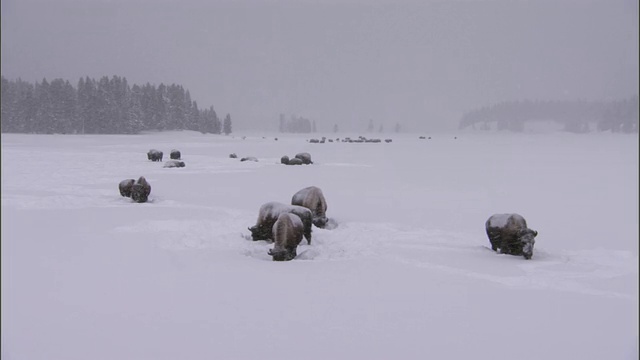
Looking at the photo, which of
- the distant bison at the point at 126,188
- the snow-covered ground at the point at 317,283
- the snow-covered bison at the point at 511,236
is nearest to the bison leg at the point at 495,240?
the snow-covered bison at the point at 511,236

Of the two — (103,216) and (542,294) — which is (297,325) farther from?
(103,216)

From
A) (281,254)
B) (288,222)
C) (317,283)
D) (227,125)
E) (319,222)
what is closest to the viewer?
(317,283)

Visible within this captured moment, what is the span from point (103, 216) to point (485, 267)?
11.5 meters

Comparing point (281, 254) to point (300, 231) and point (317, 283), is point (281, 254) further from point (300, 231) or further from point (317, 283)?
point (317, 283)

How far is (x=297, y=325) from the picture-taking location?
7.24m

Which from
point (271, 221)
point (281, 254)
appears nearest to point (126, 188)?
point (271, 221)

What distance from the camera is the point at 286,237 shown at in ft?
37.7

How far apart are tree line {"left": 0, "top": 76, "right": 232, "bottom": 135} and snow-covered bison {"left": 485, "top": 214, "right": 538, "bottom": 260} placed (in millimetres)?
100580

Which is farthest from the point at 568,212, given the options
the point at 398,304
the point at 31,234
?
the point at 31,234

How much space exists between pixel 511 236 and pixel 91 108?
108102 millimetres

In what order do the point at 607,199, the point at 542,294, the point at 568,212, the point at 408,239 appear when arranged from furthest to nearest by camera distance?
1. the point at 607,199
2. the point at 568,212
3. the point at 408,239
4. the point at 542,294

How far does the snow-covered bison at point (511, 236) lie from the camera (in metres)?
11.9

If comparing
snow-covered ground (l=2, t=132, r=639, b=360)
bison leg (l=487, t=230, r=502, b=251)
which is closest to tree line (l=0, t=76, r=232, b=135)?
snow-covered ground (l=2, t=132, r=639, b=360)

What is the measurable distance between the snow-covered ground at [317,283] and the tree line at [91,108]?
3689 inches
